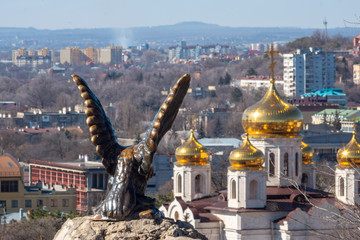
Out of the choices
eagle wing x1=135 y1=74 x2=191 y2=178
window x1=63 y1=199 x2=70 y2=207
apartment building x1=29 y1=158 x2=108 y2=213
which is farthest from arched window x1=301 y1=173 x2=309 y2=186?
eagle wing x1=135 y1=74 x2=191 y2=178

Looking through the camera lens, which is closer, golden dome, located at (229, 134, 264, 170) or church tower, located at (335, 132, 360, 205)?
golden dome, located at (229, 134, 264, 170)

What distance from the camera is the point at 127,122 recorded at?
125 meters

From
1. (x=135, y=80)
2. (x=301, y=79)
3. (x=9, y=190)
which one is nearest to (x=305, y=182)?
(x=9, y=190)

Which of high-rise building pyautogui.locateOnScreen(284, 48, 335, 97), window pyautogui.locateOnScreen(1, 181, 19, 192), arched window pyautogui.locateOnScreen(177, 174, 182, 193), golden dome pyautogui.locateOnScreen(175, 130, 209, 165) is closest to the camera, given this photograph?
golden dome pyautogui.locateOnScreen(175, 130, 209, 165)

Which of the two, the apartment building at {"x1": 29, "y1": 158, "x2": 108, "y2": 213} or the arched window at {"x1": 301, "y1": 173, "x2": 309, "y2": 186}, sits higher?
the arched window at {"x1": 301, "y1": 173, "x2": 309, "y2": 186}

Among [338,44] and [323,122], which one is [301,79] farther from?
[323,122]

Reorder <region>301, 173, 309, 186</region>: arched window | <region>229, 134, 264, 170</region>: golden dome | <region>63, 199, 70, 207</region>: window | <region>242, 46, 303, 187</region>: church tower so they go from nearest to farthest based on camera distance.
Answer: <region>229, 134, 264, 170</region>: golden dome, <region>242, 46, 303, 187</region>: church tower, <region>301, 173, 309, 186</region>: arched window, <region>63, 199, 70, 207</region>: window

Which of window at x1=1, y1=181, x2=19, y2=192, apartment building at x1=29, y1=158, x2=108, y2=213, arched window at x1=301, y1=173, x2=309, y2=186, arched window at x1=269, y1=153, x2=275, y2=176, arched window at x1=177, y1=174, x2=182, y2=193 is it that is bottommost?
apartment building at x1=29, y1=158, x2=108, y2=213

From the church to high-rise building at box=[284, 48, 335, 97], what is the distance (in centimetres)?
11555

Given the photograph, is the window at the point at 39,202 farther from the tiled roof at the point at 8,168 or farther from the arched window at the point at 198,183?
the arched window at the point at 198,183

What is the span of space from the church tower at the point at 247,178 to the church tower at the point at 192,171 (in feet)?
8.52

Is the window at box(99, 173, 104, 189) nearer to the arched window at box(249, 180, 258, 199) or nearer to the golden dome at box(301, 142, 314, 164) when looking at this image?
the golden dome at box(301, 142, 314, 164)

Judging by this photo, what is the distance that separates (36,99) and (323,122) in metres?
63.4

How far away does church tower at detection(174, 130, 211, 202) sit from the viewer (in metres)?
43.9
